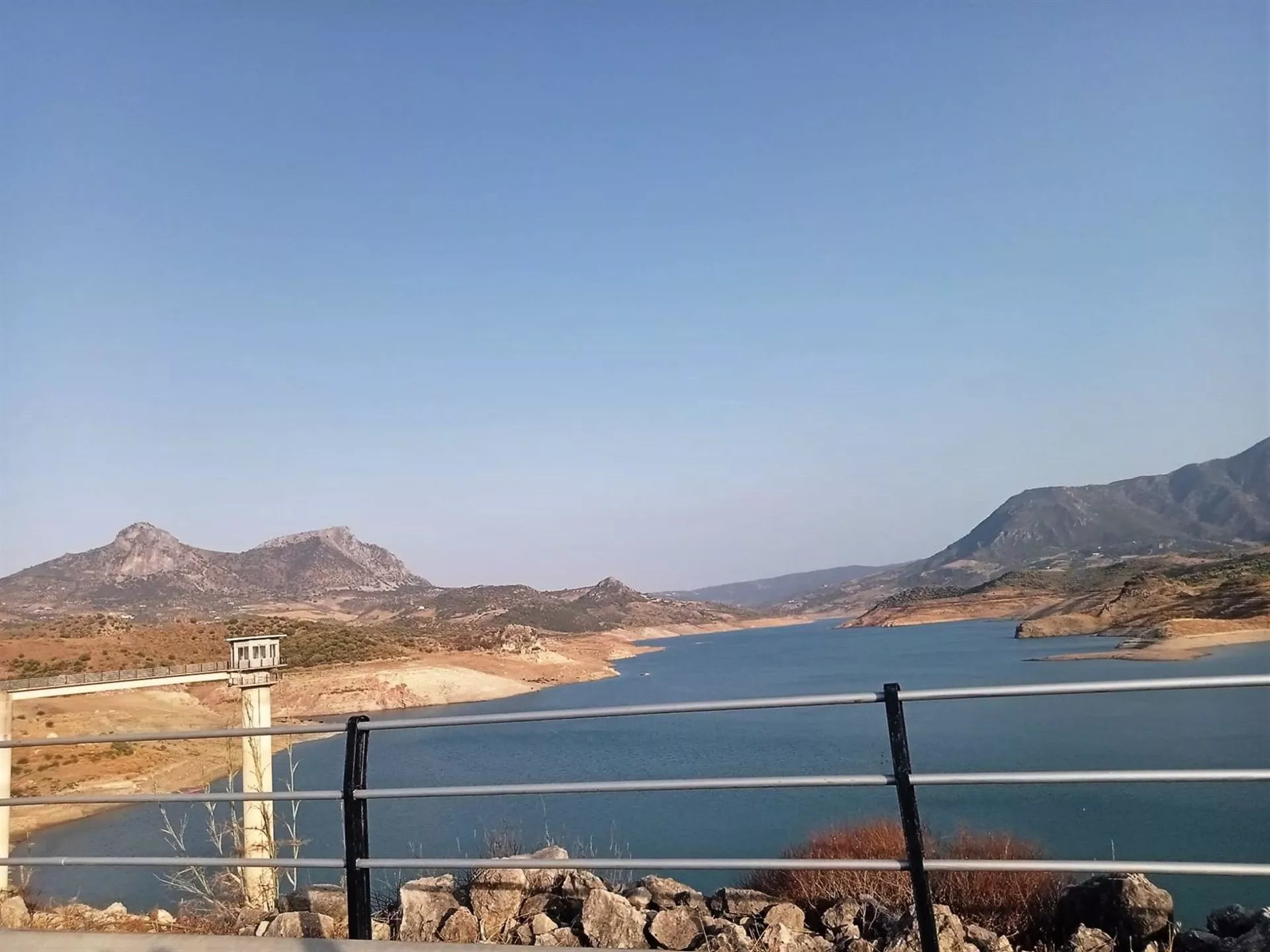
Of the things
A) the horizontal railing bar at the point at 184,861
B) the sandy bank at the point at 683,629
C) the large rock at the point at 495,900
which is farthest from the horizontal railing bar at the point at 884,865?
the sandy bank at the point at 683,629

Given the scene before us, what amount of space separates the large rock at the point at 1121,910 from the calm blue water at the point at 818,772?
580 mm

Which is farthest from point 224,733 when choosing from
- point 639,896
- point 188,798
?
point 639,896

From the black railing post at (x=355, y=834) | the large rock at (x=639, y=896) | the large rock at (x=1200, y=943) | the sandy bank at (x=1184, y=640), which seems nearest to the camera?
the black railing post at (x=355, y=834)

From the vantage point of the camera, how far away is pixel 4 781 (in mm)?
11492

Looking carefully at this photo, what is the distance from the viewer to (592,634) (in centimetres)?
12275

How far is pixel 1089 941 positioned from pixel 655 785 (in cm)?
177

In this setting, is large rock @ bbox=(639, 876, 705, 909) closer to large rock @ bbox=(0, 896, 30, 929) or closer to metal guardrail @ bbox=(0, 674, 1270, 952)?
metal guardrail @ bbox=(0, 674, 1270, 952)

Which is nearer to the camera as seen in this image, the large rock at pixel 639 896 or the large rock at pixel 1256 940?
the large rock at pixel 1256 940

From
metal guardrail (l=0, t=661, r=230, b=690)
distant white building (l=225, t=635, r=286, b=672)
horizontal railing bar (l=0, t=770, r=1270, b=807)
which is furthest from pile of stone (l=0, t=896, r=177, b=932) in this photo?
metal guardrail (l=0, t=661, r=230, b=690)

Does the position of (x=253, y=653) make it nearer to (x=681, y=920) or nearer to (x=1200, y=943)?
(x=681, y=920)

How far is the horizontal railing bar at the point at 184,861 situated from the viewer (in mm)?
Result: 2932

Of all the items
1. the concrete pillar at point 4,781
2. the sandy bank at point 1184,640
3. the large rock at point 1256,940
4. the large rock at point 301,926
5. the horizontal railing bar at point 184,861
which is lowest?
the sandy bank at point 1184,640

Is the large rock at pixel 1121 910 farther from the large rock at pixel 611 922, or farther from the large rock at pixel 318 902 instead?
the large rock at pixel 318 902

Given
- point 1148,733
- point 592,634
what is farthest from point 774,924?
point 592,634
